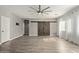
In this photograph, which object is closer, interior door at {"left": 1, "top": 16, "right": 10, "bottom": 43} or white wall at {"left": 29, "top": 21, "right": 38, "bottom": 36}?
interior door at {"left": 1, "top": 16, "right": 10, "bottom": 43}

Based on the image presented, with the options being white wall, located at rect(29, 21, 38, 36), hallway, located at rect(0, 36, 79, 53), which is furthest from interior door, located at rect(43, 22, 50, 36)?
hallway, located at rect(0, 36, 79, 53)

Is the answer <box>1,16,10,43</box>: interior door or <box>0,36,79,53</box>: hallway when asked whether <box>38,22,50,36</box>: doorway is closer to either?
<box>1,16,10,43</box>: interior door

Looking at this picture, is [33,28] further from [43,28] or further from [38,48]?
[38,48]

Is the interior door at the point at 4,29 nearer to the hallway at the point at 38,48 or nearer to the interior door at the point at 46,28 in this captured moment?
the hallway at the point at 38,48

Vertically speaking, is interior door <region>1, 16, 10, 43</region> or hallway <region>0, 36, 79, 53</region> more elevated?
interior door <region>1, 16, 10, 43</region>

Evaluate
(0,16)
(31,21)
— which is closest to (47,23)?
(31,21)

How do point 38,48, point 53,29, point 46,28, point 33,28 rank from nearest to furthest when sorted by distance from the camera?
point 38,48, point 53,29, point 33,28, point 46,28

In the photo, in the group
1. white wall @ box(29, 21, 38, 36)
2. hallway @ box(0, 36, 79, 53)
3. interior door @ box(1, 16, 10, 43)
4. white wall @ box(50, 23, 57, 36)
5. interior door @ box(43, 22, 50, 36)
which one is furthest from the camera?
interior door @ box(43, 22, 50, 36)

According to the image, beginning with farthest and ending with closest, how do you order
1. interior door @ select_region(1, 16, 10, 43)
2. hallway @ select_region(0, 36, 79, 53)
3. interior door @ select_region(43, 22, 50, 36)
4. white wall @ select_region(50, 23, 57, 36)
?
interior door @ select_region(43, 22, 50, 36), white wall @ select_region(50, 23, 57, 36), interior door @ select_region(1, 16, 10, 43), hallway @ select_region(0, 36, 79, 53)

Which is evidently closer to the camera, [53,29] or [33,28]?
[53,29]

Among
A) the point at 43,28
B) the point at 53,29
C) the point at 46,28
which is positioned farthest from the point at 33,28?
the point at 53,29
